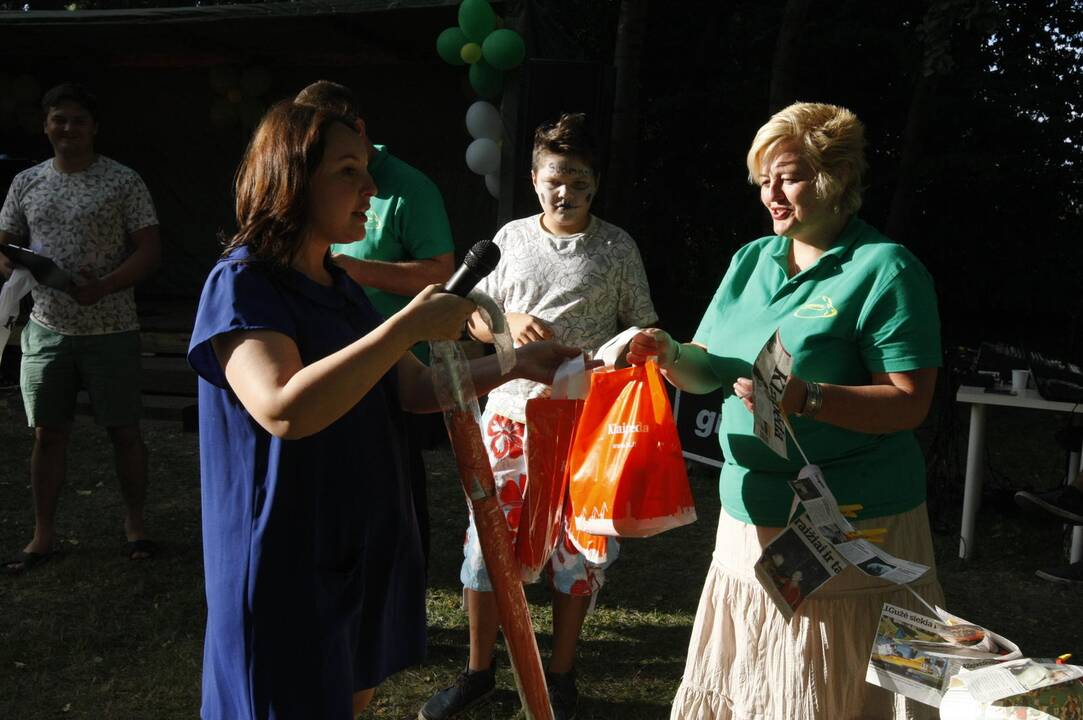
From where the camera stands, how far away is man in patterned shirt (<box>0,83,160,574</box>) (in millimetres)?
4066

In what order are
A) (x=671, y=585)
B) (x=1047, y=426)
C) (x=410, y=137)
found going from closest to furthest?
(x=671, y=585) → (x=1047, y=426) → (x=410, y=137)

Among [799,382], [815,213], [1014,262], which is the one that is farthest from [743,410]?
[1014,262]

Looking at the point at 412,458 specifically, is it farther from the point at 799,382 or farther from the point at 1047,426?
the point at 1047,426

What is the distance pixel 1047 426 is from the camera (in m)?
8.02

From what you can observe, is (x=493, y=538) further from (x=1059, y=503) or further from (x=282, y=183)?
(x=1059, y=503)

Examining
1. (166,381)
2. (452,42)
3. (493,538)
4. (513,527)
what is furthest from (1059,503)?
(166,381)

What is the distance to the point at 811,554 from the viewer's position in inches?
67.2

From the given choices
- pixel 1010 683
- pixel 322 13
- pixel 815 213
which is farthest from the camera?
pixel 322 13

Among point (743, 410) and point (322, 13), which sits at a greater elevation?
point (322, 13)

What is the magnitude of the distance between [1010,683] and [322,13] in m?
7.09

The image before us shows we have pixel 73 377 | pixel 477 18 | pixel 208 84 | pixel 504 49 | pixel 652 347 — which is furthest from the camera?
pixel 208 84

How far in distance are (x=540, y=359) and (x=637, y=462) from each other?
1.43 ft

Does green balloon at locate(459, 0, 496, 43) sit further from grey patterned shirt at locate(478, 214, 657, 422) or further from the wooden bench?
grey patterned shirt at locate(478, 214, 657, 422)

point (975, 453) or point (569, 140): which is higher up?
point (569, 140)
